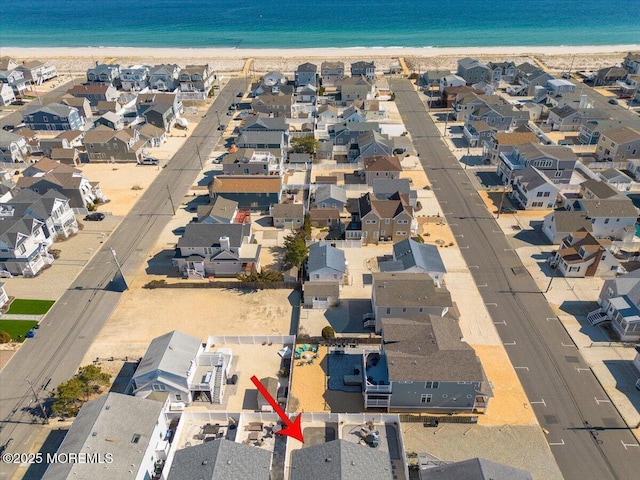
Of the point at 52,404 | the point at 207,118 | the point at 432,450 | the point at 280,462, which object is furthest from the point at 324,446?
the point at 207,118

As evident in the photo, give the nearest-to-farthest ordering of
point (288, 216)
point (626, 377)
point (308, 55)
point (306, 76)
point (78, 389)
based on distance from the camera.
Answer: point (78, 389) < point (626, 377) < point (288, 216) < point (306, 76) < point (308, 55)

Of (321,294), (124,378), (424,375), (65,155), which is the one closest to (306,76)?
(65,155)

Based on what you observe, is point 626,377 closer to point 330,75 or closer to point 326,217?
point 326,217

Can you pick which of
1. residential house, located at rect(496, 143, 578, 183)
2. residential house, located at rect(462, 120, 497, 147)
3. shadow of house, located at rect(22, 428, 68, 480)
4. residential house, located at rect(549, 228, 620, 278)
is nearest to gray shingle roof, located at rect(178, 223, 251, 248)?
shadow of house, located at rect(22, 428, 68, 480)

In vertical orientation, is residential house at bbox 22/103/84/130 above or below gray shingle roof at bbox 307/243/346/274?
above

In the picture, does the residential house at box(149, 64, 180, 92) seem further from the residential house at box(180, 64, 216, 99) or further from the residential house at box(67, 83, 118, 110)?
the residential house at box(67, 83, 118, 110)

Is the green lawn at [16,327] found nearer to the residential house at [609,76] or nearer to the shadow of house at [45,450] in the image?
the shadow of house at [45,450]
